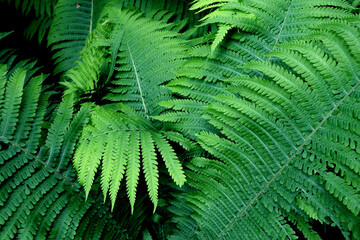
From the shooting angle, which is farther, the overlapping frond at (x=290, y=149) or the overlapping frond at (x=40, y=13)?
the overlapping frond at (x=40, y=13)

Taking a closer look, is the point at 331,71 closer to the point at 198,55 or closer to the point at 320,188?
the point at 320,188

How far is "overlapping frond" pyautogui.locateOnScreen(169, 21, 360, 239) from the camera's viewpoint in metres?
1.17

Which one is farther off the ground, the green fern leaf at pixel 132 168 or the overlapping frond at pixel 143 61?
the overlapping frond at pixel 143 61

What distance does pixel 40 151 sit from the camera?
1.47 meters

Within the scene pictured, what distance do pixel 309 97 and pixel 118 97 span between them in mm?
1082

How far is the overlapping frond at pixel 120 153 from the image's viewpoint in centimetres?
126

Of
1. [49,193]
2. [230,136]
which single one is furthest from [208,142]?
[49,193]

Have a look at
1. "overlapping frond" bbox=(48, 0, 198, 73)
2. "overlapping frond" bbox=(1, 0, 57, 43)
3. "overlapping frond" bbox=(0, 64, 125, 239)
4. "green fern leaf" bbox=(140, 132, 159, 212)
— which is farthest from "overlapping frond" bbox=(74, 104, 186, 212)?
"overlapping frond" bbox=(1, 0, 57, 43)

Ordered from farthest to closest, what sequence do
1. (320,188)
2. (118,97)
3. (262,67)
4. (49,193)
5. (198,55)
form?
(118,97)
(198,55)
(49,193)
(262,67)
(320,188)

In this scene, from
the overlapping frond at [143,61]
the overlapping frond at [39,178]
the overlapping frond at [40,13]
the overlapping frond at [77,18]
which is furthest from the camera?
the overlapping frond at [40,13]

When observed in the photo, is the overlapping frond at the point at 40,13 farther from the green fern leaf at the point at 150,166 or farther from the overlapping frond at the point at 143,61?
the green fern leaf at the point at 150,166

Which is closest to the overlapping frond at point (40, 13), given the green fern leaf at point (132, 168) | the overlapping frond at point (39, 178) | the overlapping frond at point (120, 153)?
the overlapping frond at point (39, 178)

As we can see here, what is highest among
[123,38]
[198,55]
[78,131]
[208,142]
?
[198,55]

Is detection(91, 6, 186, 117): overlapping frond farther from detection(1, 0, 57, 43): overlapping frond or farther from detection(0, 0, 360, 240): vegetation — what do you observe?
detection(1, 0, 57, 43): overlapping frond
